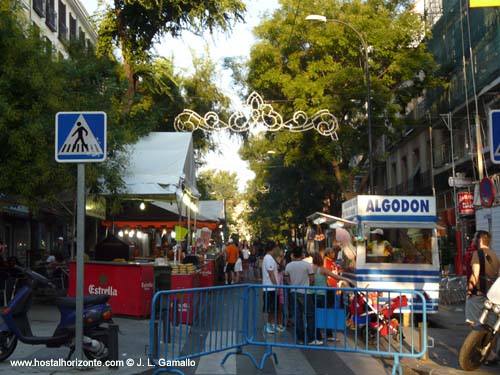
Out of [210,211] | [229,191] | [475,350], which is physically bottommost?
[475,350]

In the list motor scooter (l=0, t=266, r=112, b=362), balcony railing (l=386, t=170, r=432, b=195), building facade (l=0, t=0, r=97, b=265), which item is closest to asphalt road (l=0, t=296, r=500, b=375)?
motor scooter (l=0, t=266, r=112, b=362)

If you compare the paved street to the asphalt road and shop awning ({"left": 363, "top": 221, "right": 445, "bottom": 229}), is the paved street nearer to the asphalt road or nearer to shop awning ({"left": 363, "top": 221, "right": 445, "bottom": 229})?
the asphalt road

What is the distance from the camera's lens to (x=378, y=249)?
1371 centimetres

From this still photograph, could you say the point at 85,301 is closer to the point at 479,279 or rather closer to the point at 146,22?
the point at 479,279

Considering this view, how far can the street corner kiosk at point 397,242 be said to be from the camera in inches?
529

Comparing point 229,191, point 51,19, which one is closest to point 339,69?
point 51,19

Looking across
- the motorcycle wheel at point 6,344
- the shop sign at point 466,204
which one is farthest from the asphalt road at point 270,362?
the shop sign at point 466,204

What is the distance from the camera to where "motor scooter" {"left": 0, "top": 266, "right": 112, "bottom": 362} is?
831 cm

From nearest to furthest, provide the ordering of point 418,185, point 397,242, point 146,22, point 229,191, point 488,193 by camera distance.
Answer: point 488,193 < point 397,242 < point 146,22 < point 418,185 < point 229,191

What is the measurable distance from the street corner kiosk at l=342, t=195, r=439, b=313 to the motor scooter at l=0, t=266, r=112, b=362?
6.50 meters

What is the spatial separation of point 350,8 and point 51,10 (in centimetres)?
1589

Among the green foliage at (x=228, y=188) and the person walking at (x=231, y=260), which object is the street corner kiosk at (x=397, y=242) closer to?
the person walking at (x=231, y=260)

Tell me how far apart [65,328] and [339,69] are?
69.7ft

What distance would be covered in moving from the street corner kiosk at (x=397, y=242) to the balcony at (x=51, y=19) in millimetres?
24671
